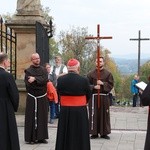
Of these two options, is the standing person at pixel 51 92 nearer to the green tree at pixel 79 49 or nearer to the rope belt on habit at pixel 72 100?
the rope belt on habit at pixel 72 100

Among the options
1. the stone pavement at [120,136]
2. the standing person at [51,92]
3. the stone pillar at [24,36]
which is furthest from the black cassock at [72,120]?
the stone pillar at [24,36]

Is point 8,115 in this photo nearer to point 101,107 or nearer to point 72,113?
point 72,113

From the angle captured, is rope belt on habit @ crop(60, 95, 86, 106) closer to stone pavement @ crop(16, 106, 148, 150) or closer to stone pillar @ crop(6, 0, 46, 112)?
stone pavement @ crop(16, 106, 148, 150)

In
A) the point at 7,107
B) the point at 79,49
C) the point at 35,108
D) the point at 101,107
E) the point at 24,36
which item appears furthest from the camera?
the point at 79,49

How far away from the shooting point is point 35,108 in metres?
11.2

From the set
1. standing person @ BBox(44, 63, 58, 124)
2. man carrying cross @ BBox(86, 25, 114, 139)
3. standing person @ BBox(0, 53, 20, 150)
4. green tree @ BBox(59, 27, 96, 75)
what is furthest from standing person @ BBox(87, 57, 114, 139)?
green tree @ BBox(59, 27, 96, 75)

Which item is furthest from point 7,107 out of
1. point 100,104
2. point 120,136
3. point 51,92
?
point 51,92

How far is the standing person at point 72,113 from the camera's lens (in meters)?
8.79

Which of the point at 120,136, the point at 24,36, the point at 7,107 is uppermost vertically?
the point at 24,36

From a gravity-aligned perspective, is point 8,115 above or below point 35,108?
above

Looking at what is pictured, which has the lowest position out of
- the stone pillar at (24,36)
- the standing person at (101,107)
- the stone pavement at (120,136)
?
the stone pavement at (120,136)

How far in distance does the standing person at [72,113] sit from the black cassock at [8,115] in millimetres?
983

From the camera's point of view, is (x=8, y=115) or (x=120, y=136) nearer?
(x=8, y=115)

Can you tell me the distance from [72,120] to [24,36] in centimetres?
596
